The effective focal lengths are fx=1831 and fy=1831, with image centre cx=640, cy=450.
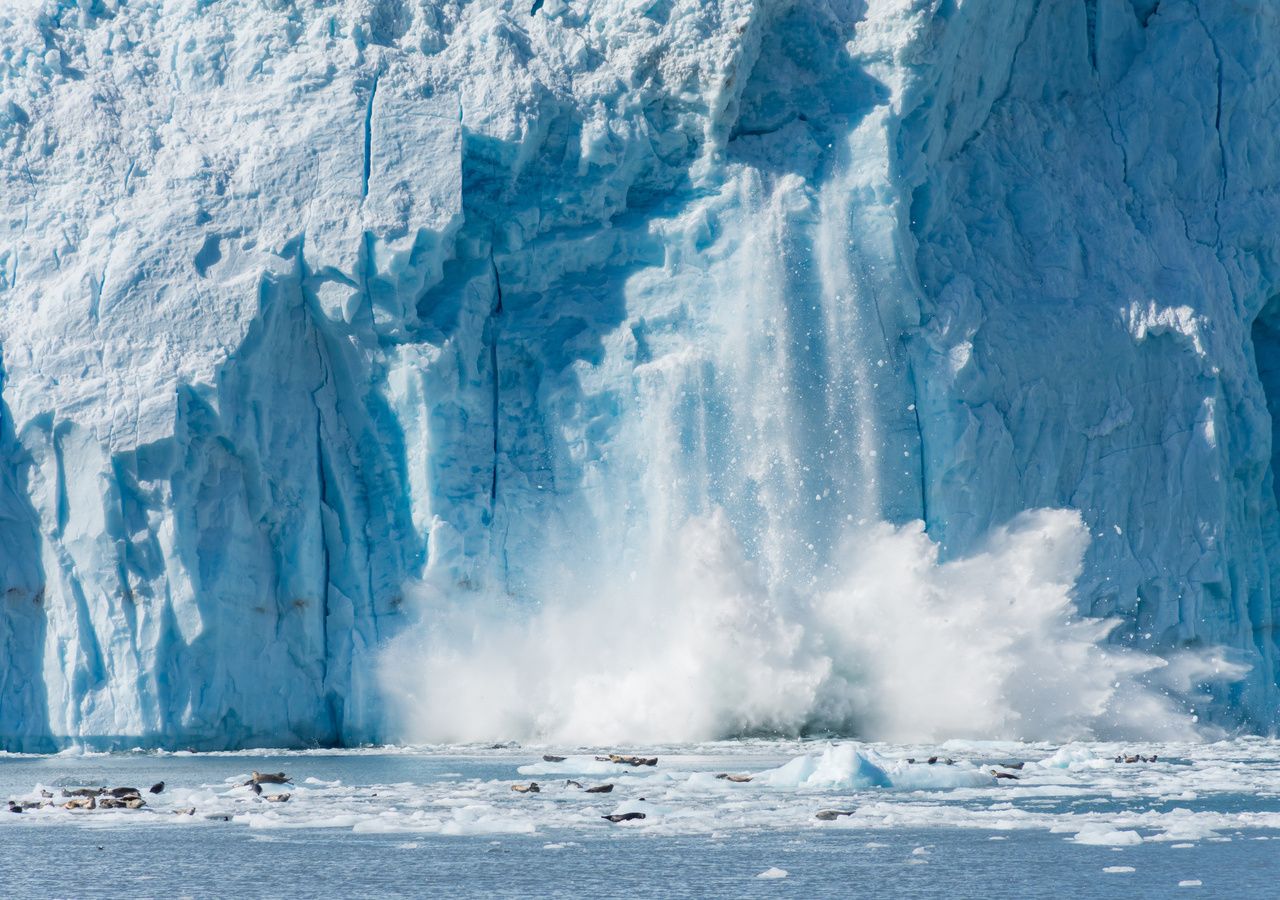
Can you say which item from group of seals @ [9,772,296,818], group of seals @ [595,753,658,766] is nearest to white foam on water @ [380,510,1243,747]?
group of seals @ [595,753,658,766]

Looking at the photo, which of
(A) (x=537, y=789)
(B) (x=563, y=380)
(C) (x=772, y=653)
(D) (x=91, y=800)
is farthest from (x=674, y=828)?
(B) (x=563, y=380)

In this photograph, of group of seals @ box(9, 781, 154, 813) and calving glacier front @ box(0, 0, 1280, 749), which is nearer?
group of seals @ box(9, 781, 154, 813)

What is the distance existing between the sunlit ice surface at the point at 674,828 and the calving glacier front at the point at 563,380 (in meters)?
2.53

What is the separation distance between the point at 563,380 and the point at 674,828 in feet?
30.8

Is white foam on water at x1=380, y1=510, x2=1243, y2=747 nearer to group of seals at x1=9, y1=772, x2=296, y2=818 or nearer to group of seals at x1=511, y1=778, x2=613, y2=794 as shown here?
group of seals at x1=511, y1=778, x2=613, y2=794

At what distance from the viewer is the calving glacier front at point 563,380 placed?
18.0 m

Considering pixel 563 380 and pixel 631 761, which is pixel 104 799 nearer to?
pixel 631 761

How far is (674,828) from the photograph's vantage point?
422 inches

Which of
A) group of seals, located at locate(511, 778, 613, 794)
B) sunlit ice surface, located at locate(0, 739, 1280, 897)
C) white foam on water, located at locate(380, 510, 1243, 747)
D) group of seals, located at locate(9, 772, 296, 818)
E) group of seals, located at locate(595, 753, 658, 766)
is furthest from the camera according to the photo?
white foam on water, located at locate(380, 510, 1243, 747)

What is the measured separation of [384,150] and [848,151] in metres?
4.92

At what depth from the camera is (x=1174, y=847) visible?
9.80 metres

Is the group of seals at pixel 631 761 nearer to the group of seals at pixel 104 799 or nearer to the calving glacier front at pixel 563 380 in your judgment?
the group of seals at pixel 104 799

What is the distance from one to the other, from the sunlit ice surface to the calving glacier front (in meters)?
2.53

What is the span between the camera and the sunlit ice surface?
28.8 ft
